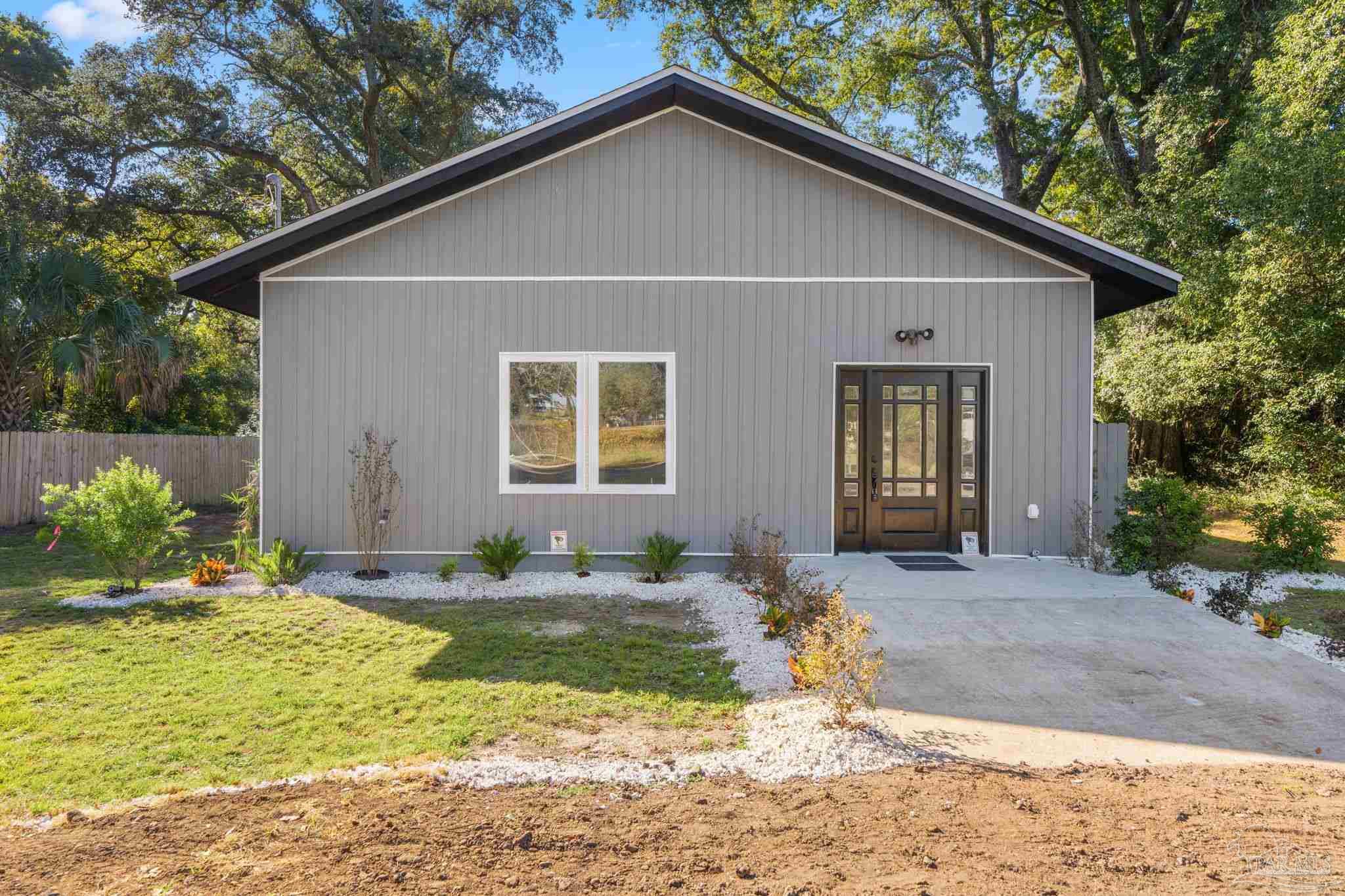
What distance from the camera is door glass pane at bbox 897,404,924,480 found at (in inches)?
298

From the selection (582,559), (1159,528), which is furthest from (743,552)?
(1159,528)

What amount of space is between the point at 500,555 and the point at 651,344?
2.64 meters

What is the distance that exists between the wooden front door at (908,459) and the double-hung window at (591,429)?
1930 millimetres

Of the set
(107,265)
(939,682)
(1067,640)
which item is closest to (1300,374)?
(1067,640)

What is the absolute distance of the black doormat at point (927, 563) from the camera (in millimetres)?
6895

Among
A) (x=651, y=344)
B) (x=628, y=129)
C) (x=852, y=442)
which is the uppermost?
(x=628, y=129)

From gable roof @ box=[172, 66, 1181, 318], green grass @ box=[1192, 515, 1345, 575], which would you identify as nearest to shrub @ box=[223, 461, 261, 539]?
gable roof @ box=[172, 66, 1181, 318]

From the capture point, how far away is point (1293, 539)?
7359 mm

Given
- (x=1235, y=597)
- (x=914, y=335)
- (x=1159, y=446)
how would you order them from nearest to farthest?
(x=1235, y=597), (x=914, y=335), (x=1159, y=446)

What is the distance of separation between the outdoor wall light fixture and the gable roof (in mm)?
1201

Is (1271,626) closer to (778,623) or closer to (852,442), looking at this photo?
(778,623)

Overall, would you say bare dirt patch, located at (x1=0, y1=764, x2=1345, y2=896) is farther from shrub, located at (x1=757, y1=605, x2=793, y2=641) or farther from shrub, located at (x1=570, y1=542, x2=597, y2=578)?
shrub, located at (x1=570, y1=542, x2=597, y2=578)

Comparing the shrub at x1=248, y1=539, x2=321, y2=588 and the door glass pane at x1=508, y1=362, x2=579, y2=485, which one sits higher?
the door glass pane at x1=508, y1=362, x2=579, y2=485

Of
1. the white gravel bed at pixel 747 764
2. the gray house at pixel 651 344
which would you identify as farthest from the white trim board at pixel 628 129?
the white gravel bed at pixel 747 764
